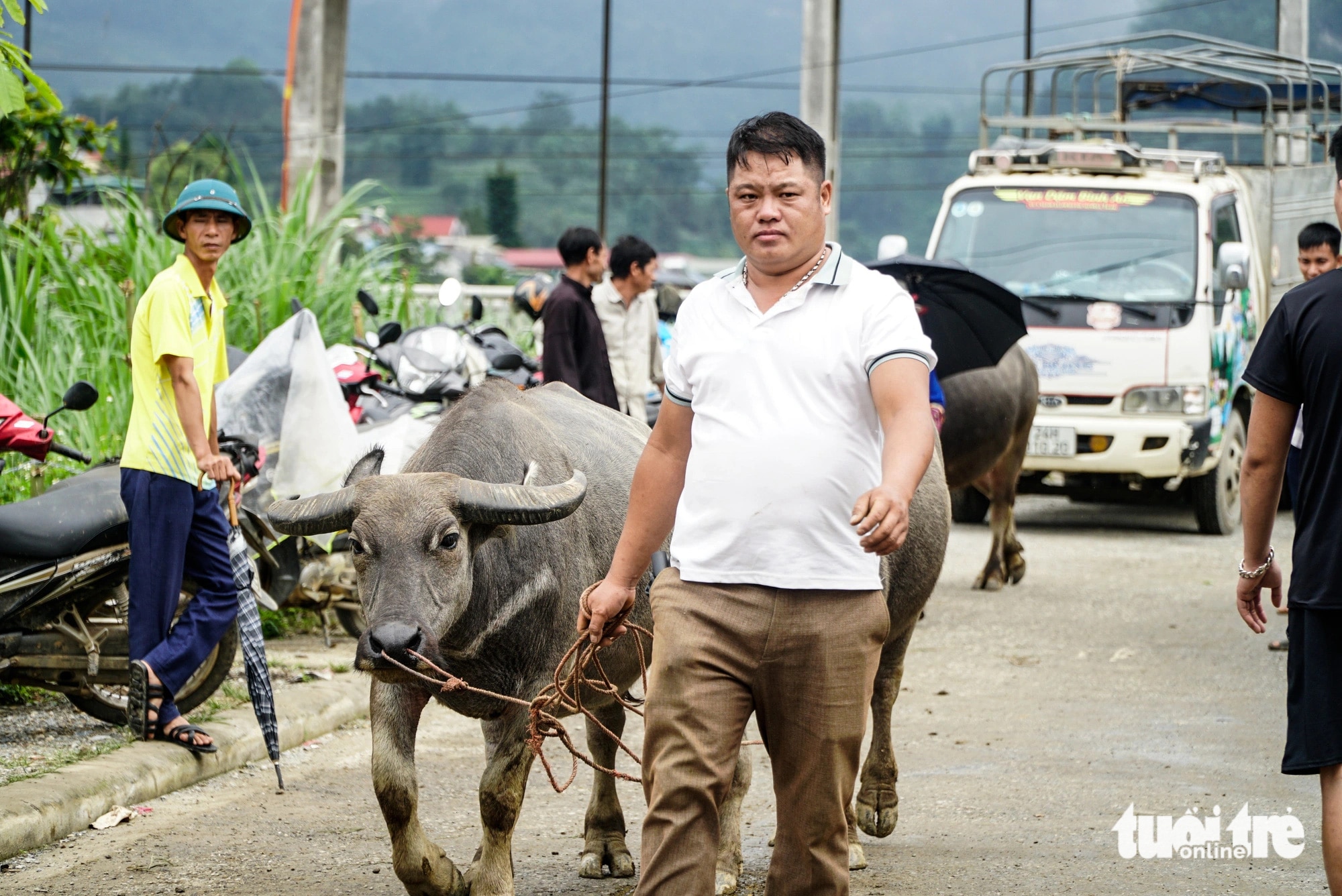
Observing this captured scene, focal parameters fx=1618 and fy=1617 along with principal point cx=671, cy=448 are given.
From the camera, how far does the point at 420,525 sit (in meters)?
4.27

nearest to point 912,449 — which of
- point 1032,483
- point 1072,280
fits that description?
point 1072,280

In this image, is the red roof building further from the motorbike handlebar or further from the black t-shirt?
the black t-shirt

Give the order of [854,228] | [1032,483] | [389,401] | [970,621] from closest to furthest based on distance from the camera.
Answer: [389,401] → [970,621] → [1032,483] → [854,228]

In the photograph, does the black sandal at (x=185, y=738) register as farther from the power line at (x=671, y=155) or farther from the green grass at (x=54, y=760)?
the power line at (x=671, y=155)

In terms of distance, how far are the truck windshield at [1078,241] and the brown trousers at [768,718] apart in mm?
9923

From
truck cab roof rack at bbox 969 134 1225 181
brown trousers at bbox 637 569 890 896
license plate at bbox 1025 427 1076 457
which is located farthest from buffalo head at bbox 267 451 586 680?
truck cab roof rack at bbox 969 134 1225 181

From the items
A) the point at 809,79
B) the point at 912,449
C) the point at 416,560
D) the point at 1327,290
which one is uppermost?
the point at 809,79

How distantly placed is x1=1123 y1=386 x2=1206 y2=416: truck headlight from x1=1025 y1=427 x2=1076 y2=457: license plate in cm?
49

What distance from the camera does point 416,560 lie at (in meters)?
4.23

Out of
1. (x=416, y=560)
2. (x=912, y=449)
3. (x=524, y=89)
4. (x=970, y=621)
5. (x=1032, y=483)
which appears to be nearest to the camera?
(x=912, y=449)

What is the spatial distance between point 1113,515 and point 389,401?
27.4 feet

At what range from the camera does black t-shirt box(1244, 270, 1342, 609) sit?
366cm

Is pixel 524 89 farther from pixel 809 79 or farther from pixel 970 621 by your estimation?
pixel 970 621

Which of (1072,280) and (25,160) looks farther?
(1072,280)
